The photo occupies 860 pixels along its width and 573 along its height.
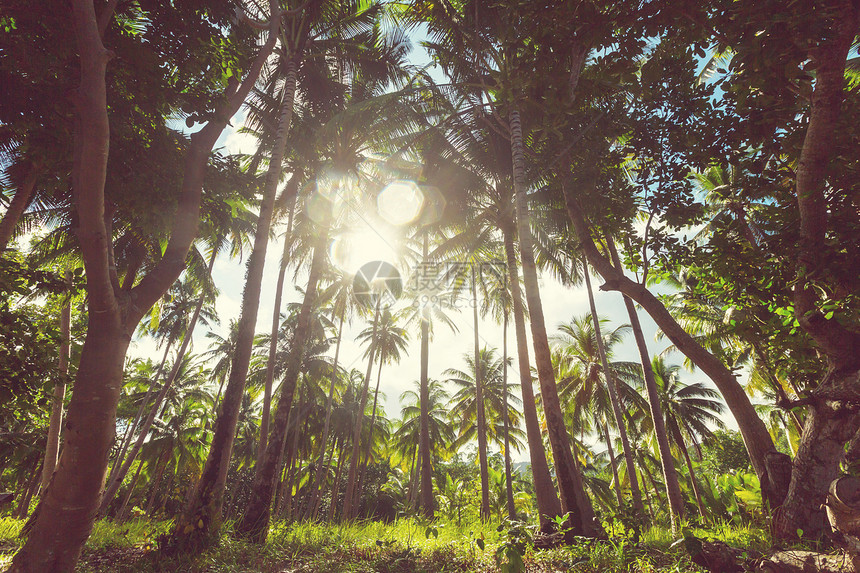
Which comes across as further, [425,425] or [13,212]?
[425,425]

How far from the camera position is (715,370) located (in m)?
4.52

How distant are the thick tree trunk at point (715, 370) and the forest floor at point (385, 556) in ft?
3.35

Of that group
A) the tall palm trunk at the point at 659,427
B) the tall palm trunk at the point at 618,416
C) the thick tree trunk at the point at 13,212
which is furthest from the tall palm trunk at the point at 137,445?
the tall palm trunk at the point at 618,416

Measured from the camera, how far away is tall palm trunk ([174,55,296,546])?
5.09 m

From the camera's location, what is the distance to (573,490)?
592 cm

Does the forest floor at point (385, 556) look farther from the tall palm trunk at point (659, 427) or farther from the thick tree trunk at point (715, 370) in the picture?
the tall palm trunk at point (659, 427)

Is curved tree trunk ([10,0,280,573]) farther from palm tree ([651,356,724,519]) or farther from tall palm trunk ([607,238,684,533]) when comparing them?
palm tree ([651,356,724,519])

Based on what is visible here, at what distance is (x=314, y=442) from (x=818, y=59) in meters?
28.2

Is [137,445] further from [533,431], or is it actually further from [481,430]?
[533,431]

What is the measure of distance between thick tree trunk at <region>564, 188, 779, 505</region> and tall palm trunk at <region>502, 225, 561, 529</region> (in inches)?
131

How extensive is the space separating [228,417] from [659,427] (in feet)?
30.7

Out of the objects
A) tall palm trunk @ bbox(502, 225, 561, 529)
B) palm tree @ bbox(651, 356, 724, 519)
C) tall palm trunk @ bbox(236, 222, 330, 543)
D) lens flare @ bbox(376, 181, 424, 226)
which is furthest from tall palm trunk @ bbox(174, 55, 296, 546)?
palm tree @ bbox(651, 356, 724, 519)

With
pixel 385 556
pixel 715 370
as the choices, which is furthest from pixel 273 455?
pixel 715 370

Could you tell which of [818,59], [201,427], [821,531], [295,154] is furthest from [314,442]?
[818,59]
